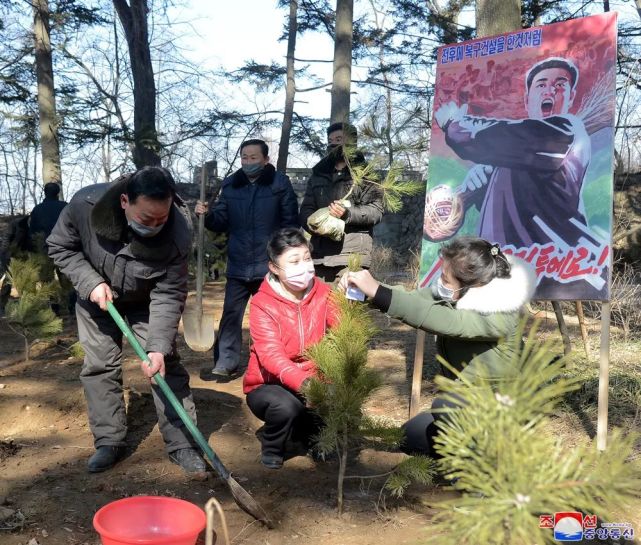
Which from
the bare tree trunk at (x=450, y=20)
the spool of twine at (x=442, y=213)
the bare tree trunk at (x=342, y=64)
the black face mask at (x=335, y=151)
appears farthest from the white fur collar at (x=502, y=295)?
the bare tree trunk at (x=450, y=20)

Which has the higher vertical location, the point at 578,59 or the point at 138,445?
the point at 578,59

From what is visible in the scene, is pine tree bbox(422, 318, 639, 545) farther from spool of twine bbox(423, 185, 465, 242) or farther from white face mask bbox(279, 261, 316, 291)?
spool of twine bbox(423, 185, 465, 242)

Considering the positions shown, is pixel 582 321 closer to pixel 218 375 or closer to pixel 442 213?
pixel 442 213

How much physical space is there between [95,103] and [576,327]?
441 inches

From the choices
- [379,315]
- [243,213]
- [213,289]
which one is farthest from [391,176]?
[213,289]

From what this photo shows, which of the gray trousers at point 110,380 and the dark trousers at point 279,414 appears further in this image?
the gray trousers at point 110,380

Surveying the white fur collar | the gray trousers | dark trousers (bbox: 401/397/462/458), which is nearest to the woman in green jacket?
the white fur collar

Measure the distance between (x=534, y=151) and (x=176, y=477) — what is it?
2653 millimetres

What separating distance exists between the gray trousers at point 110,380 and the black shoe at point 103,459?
0.10 feet

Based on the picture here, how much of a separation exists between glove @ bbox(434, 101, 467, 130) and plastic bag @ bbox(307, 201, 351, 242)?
0.80 meters

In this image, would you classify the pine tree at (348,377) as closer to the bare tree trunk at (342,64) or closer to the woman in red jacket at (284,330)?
the woman in red jacket at (284,330)

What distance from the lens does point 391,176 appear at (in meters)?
3.27

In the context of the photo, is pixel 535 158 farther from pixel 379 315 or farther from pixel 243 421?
pixel 379 315

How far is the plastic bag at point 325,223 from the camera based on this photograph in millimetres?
3955
